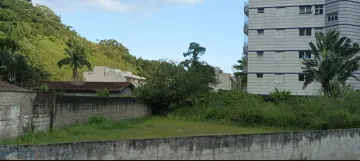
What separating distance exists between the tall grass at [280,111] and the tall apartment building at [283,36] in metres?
14.9

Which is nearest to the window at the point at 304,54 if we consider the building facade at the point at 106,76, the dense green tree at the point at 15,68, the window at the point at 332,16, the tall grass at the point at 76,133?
the window at the point at 332,16

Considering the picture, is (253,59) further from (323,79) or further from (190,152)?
(190,152)

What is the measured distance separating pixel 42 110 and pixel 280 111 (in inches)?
585

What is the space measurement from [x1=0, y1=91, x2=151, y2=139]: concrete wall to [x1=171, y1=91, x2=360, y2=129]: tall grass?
8.37 metres

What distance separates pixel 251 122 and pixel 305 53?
68.2 feet

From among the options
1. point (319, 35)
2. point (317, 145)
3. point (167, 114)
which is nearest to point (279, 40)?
point (319, 35)

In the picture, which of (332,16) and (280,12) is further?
(280,12)

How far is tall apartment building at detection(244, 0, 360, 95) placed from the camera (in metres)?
41.9

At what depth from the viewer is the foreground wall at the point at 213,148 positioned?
28.2ft

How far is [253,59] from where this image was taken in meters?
44.6

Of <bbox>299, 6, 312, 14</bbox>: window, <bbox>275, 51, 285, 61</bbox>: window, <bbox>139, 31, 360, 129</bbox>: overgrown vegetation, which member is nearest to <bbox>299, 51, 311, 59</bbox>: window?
<bbox>275, 51, 285, 61</bbox>: window

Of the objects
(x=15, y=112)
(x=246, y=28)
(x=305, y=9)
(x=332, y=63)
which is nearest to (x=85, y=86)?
(x=246, y=28)

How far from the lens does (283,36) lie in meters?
43.3

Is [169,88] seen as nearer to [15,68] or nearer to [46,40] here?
[15,68]
